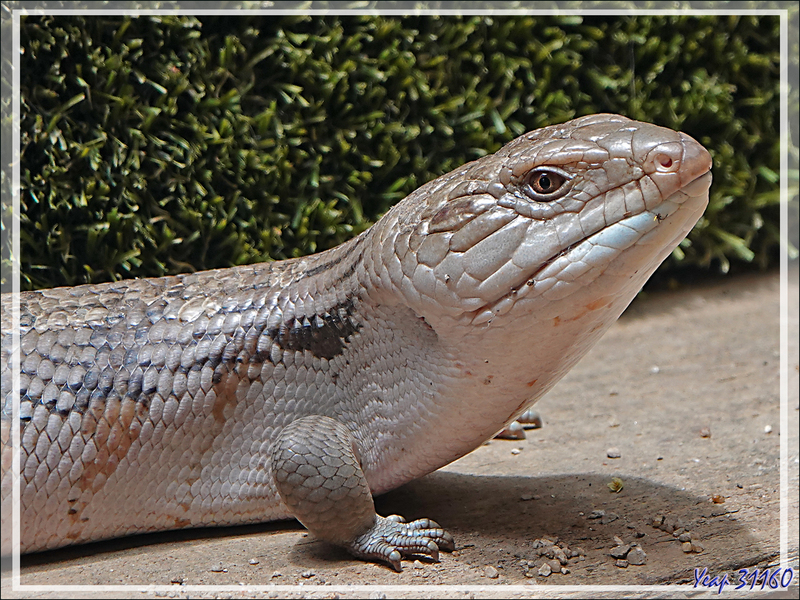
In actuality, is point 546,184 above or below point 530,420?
above

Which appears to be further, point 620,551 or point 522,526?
point 522,526

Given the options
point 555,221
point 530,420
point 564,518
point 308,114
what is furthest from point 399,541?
point 308,114

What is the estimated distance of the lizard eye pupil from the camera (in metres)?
2.58

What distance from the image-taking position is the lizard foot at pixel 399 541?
9.37 ft

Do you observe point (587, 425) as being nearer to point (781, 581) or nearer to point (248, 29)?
point (781, 581)

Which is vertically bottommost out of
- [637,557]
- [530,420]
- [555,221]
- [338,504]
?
[637,557]

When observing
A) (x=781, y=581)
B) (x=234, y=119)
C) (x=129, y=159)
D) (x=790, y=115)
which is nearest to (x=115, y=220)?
(x=129, y=159)

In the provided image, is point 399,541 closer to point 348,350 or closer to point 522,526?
point 522,526

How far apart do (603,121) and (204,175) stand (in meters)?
1.83

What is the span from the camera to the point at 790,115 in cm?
607

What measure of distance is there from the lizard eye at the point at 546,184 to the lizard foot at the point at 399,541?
49.6 inches

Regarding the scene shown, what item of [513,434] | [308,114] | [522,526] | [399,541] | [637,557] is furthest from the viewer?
[308,114]

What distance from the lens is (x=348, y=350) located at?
309 centimetres

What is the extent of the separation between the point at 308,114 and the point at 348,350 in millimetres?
1631
